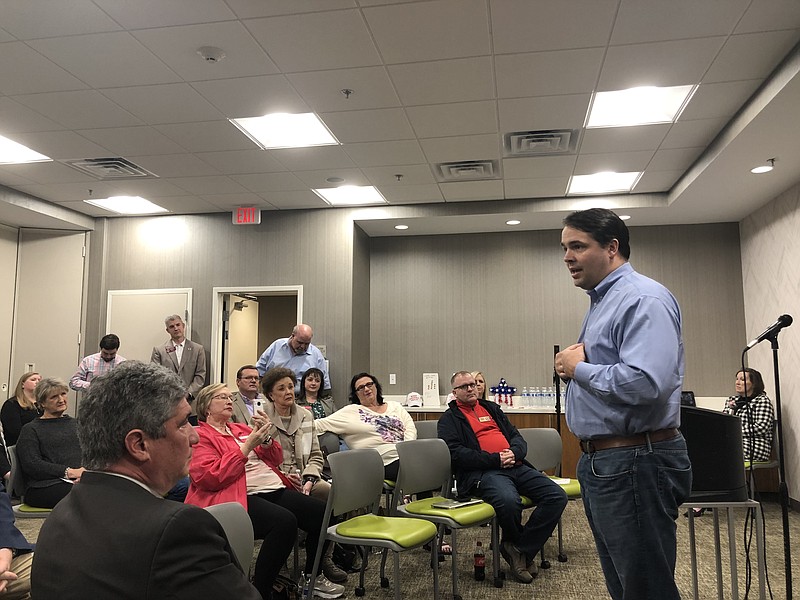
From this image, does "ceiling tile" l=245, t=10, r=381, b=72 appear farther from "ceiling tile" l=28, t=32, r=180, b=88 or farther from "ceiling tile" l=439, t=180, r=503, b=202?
"ceiling tile" l=439, t=180, r=503, b=202

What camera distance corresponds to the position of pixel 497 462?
166 inches

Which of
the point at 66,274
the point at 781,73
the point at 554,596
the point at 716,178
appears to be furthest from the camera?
the point at 66,274

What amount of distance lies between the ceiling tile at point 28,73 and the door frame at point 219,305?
3.37m

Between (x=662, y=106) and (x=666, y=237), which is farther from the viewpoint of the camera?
(x=666, y=237)

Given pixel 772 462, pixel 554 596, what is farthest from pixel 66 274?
pixel 772 462

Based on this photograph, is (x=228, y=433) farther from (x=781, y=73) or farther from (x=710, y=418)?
(x=781, y=73)

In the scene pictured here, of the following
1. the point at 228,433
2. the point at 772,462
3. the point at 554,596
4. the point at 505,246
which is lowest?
the point at 554,596

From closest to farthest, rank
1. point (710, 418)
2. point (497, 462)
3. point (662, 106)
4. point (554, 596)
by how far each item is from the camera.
Result: point (710, 418) < point (554, 596) < point (497, 462) < point (662, 106)

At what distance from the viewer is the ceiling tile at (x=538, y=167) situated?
222 inches

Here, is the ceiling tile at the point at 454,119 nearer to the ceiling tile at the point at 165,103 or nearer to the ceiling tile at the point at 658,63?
the ceiling tile at the point at 658,63

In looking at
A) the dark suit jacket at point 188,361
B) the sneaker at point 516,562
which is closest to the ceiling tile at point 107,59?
the dark suit jacket at point 188,361

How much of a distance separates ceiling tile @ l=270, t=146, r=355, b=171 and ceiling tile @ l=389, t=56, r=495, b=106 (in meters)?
1.16

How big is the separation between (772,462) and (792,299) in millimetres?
1513

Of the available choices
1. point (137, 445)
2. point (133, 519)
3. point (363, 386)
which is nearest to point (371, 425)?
point (363, 386)
